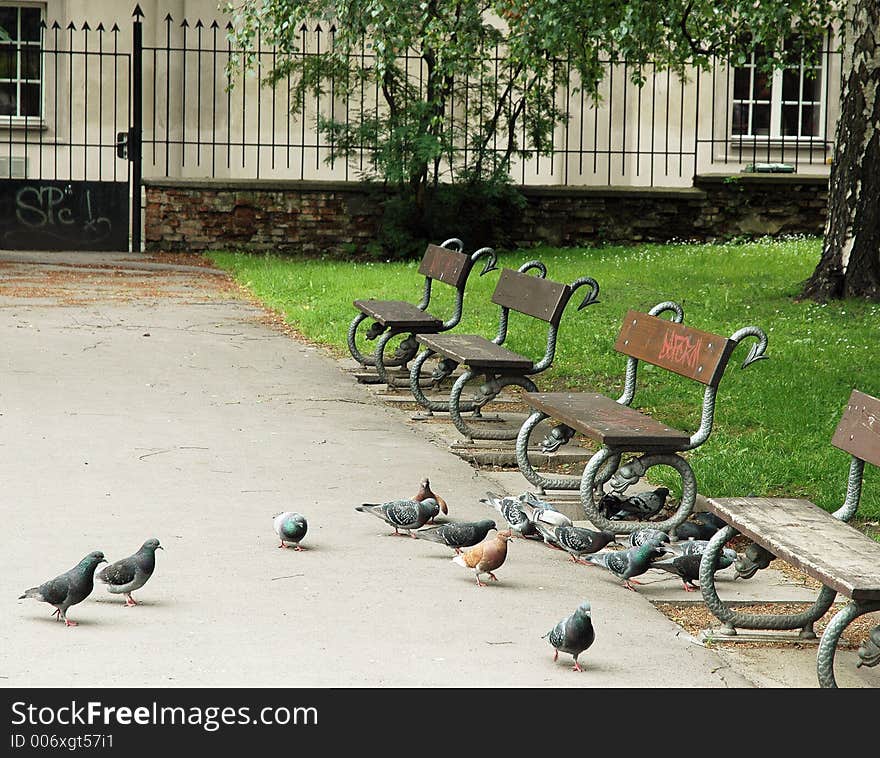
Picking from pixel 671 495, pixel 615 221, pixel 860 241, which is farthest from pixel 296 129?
pixel 671 495

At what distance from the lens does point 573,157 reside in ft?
80.1

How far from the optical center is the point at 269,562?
5.68 m

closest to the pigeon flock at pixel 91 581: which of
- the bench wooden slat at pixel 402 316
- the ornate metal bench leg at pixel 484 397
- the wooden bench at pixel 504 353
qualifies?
the ornate metal bench leg at pixel 484 397

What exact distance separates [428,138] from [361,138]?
126 cm

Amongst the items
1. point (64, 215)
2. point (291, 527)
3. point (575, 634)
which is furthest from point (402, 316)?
point (64, 215)

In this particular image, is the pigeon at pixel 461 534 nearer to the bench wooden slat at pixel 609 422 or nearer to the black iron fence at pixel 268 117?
the bench wooden slat at pixel 609 422

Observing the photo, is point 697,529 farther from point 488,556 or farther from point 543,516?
point 488,556

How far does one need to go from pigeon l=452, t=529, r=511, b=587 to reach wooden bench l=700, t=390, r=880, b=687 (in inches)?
30.7

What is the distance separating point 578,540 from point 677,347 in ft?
4.30

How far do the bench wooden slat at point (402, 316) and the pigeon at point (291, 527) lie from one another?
4.29m

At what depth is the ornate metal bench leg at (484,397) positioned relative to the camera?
8242mm

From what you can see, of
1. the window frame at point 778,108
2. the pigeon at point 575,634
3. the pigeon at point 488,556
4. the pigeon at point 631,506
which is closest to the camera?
the pigeon at point 575,634

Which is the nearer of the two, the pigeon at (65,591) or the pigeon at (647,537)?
the pigeon at (65,591)

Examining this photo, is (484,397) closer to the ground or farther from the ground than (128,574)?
farther from the ground
